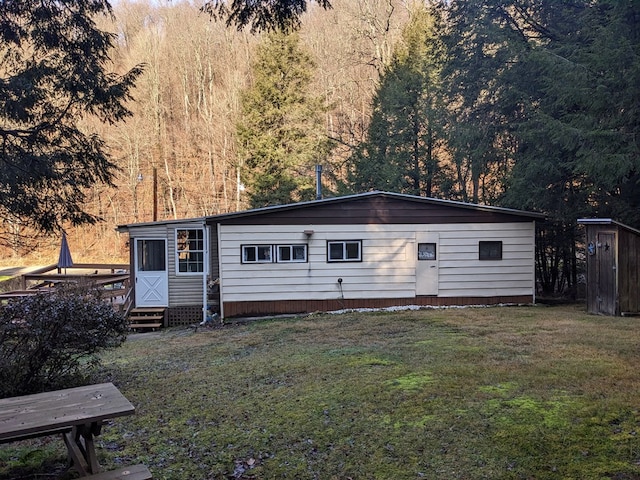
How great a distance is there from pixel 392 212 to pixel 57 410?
10.9m

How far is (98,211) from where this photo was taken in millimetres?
34094

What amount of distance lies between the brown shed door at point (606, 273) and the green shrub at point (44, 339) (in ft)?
31.1

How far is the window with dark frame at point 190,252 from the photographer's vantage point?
49.6 ft

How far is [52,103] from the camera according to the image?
354 inches

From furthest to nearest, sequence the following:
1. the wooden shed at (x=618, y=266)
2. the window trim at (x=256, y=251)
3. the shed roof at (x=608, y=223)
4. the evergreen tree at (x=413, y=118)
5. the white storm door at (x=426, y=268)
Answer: the evergreen tree at (x=413, y=118), the white storm door at (x=426, y=268), the window trim at (x=256, y=251), the wooden shed at (x=618, y=266), the shed roof at (x=608, y=223)

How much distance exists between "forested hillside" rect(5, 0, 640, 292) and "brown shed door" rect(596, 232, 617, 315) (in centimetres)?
139

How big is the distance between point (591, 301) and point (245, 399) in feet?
29.0

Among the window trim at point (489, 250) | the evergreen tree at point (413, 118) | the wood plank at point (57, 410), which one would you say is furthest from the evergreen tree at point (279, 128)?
the wood plank at point (57, 410)

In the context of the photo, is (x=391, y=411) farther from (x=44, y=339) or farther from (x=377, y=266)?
(x=377, y=266)

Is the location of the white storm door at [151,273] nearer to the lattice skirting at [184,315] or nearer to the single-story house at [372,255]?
the lattice skirting at [184,315]

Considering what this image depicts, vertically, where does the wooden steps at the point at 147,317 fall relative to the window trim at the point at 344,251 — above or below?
below

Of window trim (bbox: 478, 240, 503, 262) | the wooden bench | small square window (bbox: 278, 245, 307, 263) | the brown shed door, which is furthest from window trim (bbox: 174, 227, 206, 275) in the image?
the wooden bench

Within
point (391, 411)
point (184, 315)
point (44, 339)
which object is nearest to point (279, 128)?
point (184, 315)

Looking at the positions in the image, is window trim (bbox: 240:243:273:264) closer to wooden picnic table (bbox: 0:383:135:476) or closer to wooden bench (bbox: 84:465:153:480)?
wooden picnic table (bbox: 0:383:135:476)
